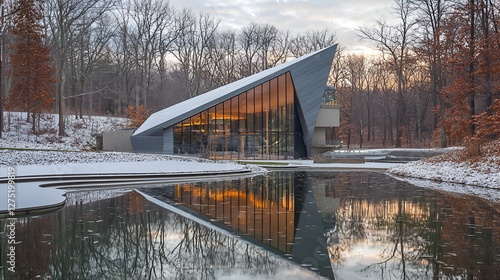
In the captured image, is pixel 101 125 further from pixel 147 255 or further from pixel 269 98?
pixel 147 255

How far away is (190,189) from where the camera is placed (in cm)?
1514

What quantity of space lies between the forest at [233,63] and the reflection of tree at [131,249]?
51.7 feet

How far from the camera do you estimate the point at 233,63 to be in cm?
5234

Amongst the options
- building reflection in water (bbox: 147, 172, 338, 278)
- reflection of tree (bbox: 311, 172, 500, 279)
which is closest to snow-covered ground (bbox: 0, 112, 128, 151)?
building reflection in water (bbox: 147, 172, 338, 278)

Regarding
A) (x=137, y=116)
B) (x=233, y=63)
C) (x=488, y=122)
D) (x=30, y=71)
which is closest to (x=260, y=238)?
(x=488, y=122)

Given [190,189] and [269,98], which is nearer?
[190,189]

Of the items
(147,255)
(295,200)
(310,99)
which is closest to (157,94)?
(310,99)

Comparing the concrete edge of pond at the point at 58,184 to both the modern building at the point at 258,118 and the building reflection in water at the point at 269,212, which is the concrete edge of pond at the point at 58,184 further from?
the modern building at the point at 258,118

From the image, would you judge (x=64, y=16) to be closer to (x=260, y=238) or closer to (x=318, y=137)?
(x=318, y=137)

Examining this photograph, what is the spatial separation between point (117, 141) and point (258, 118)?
10779 millimetres

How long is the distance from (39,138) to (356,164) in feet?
74.5

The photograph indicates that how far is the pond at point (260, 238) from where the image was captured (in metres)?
5.66

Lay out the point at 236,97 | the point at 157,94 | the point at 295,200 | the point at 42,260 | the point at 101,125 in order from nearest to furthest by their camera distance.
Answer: the point at 42,260 < the point at 295,200 < the point at 236,97 < the point at 101,125 < the point at 157,94

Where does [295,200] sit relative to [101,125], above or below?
below
